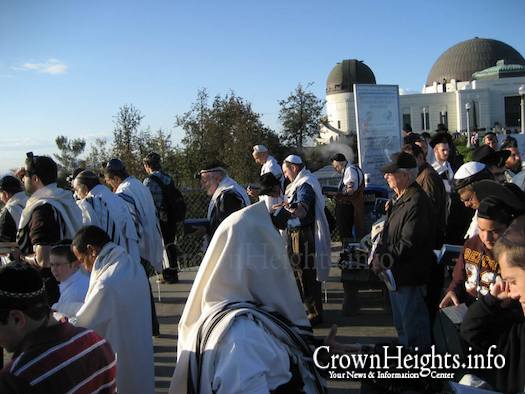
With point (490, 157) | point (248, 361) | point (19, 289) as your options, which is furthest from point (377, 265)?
point (19, 289)

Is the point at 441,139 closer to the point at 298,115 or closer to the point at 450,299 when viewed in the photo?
the point at 450,299

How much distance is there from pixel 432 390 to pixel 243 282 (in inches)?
53.4

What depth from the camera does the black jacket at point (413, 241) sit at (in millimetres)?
4254

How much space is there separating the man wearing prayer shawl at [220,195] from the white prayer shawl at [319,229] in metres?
0.66

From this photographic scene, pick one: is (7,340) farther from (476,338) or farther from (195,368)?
(476,338)

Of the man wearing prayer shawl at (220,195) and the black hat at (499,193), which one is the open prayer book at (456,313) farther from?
the man wearing prayer shawl at (220,195)

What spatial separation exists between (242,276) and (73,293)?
200cm

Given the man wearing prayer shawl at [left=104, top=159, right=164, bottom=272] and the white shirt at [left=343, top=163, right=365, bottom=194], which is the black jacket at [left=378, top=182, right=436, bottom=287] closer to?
the man wearing prayer shawl at [left=104, top=159, right=164, bottom=272]

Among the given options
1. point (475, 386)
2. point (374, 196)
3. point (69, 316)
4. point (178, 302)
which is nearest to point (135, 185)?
point (178, 302)

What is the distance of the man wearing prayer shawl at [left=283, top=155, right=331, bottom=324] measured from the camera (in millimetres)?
6152

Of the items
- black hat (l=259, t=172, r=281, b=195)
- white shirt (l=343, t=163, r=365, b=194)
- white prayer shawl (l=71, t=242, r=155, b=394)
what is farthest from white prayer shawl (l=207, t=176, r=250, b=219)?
white shirt (l=343, t=163, r=365, b=194)

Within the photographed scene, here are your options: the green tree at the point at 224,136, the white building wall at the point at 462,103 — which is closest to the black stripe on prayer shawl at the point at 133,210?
the green tree at the point at 224,136

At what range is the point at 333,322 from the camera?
6234 millimetres

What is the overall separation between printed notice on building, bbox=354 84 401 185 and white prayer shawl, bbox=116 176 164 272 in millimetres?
4956
